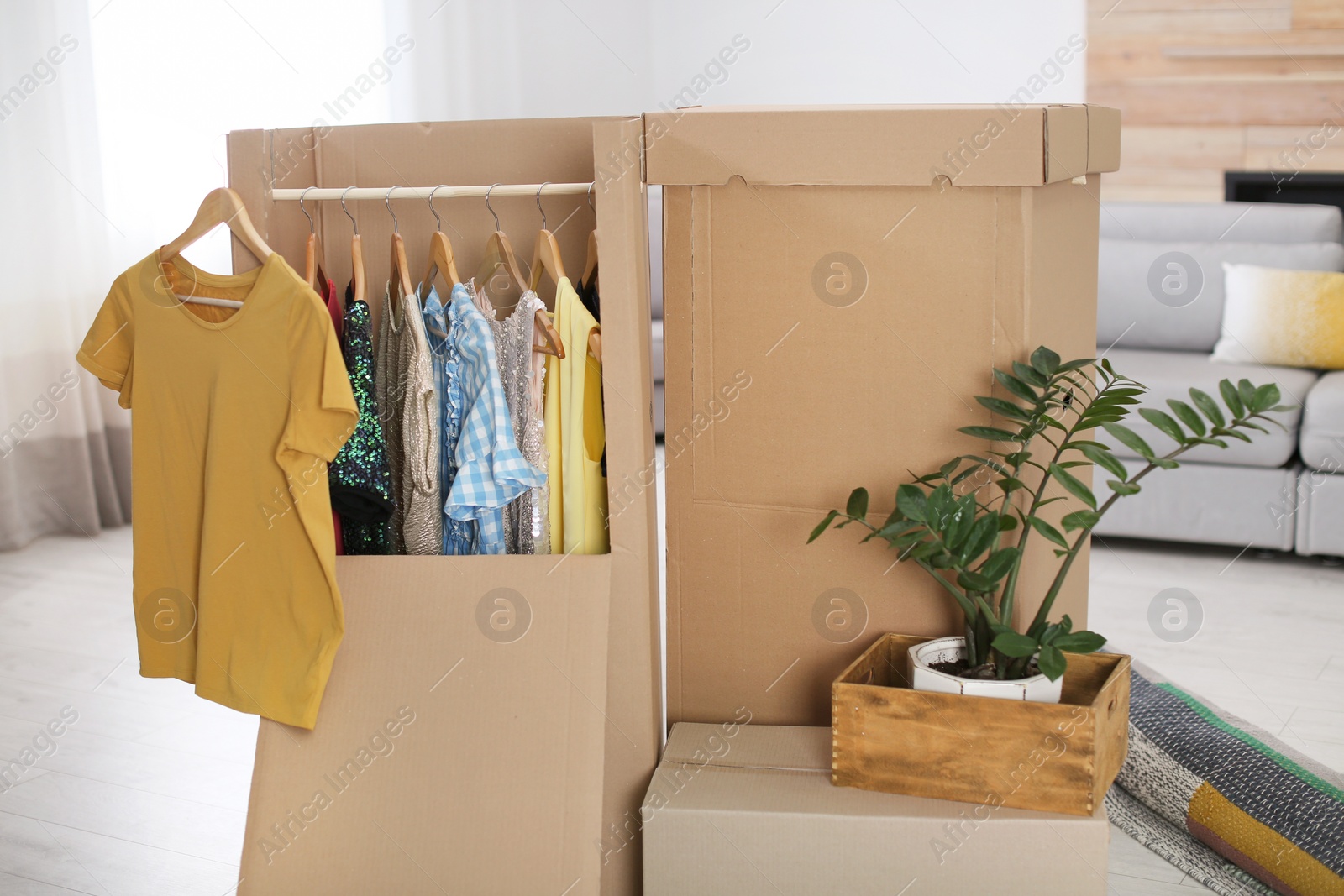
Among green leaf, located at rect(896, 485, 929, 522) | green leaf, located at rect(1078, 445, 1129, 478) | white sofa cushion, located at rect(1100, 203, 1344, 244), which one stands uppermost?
white sofa cushion, located at rect(1100, 203, 1344, 244)

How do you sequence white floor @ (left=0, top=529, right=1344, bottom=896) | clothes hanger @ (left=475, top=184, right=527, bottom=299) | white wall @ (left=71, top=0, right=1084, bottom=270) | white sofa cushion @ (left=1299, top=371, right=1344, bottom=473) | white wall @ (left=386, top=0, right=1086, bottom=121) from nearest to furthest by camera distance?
clothes hanger @ (left=475, top=184, right=527, bottom=299), white floor @ (left=0, top=529, right=1344, bottom=896), white sofa cushion @ (left=1299, top=371, right=1344, bottom=473), white wall @ (left=71, top=0, right=1084, bottom=270), white wall @ (left=386, top=0, right=1086, bottom=121)

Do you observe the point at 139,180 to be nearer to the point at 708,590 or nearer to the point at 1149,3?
the point at 708,590

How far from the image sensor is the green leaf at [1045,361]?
4.42 feet

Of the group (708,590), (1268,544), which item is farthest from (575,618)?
(1268,544)

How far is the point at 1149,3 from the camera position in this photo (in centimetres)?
472

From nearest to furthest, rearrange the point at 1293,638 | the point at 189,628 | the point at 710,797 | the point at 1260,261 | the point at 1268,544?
the point at 710,797 → the point at 189,628 → the point at 1293,638 → the point at 1268,544 → the point at 1260,261

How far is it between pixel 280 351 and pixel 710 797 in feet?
2.47

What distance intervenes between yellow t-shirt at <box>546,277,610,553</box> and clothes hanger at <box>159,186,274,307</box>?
0.40 metres

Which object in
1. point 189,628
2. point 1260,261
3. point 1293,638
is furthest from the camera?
point 1260,261

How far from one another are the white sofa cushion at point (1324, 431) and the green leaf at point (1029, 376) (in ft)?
6.47

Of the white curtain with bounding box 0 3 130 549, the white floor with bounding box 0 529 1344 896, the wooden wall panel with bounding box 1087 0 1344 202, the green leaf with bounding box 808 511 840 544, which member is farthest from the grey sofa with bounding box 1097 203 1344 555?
the white curtain with bounding box 0 3 130 549

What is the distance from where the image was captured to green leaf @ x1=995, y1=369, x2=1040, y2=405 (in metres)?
1.35

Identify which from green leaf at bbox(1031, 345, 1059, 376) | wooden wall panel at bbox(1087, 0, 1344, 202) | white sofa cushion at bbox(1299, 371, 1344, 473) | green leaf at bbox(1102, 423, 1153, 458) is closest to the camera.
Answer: green leaf at bbox(1102, 423, 1153, 458)

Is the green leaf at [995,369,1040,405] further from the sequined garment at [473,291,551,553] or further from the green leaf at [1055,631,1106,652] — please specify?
the sequined garment at [473,291,551,553]
